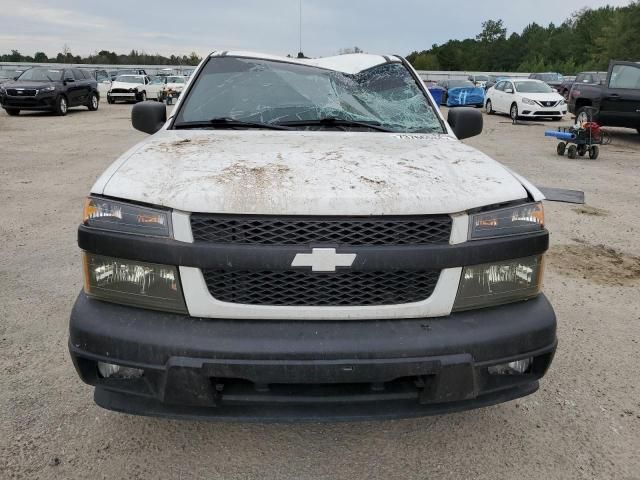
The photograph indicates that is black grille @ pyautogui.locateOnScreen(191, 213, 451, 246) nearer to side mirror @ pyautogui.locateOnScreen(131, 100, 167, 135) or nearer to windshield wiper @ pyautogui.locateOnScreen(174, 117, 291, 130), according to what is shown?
windshield wiper @ pyautogui.locateOnScreen(174, 117, 291, 130)

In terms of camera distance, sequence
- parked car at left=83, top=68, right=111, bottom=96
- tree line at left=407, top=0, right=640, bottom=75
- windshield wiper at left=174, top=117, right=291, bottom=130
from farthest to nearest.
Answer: tree line at left=407, top=0, right=640, bottom=75 < parked car at left=83, top=68, right=111, bottom=96 < windshield wiper at left=174, top=117, right=291, bottom=130

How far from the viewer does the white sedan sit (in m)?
19.0

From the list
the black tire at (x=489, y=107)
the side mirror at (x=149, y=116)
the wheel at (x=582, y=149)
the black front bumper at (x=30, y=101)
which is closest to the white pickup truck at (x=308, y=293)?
the side mirror at (x=149, y=116)

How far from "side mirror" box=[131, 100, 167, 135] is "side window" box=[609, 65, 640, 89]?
12.7 m

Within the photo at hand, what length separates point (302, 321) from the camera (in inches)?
79.8

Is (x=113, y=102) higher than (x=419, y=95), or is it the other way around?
(x=419, y=95)

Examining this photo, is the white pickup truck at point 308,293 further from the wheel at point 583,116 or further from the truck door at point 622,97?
the truck door at point 622,97

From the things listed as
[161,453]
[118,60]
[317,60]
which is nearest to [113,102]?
[317,60]

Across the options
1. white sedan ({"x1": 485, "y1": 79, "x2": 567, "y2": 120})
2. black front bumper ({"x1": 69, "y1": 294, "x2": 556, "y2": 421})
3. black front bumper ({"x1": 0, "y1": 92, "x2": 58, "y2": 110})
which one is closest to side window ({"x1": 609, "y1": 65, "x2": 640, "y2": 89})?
white sedan ({"x1": 485, "y1": 79, "x2": 567, "y2": 120})

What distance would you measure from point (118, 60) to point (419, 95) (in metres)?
76.8

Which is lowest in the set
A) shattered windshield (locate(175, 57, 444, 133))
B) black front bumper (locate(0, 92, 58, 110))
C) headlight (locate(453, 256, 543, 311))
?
black front bumper (locate(0, 92, 58, 110))

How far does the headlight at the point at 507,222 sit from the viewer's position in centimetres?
211

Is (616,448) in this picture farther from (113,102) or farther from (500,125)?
(113,102)

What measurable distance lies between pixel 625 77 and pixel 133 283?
14.0 metres
